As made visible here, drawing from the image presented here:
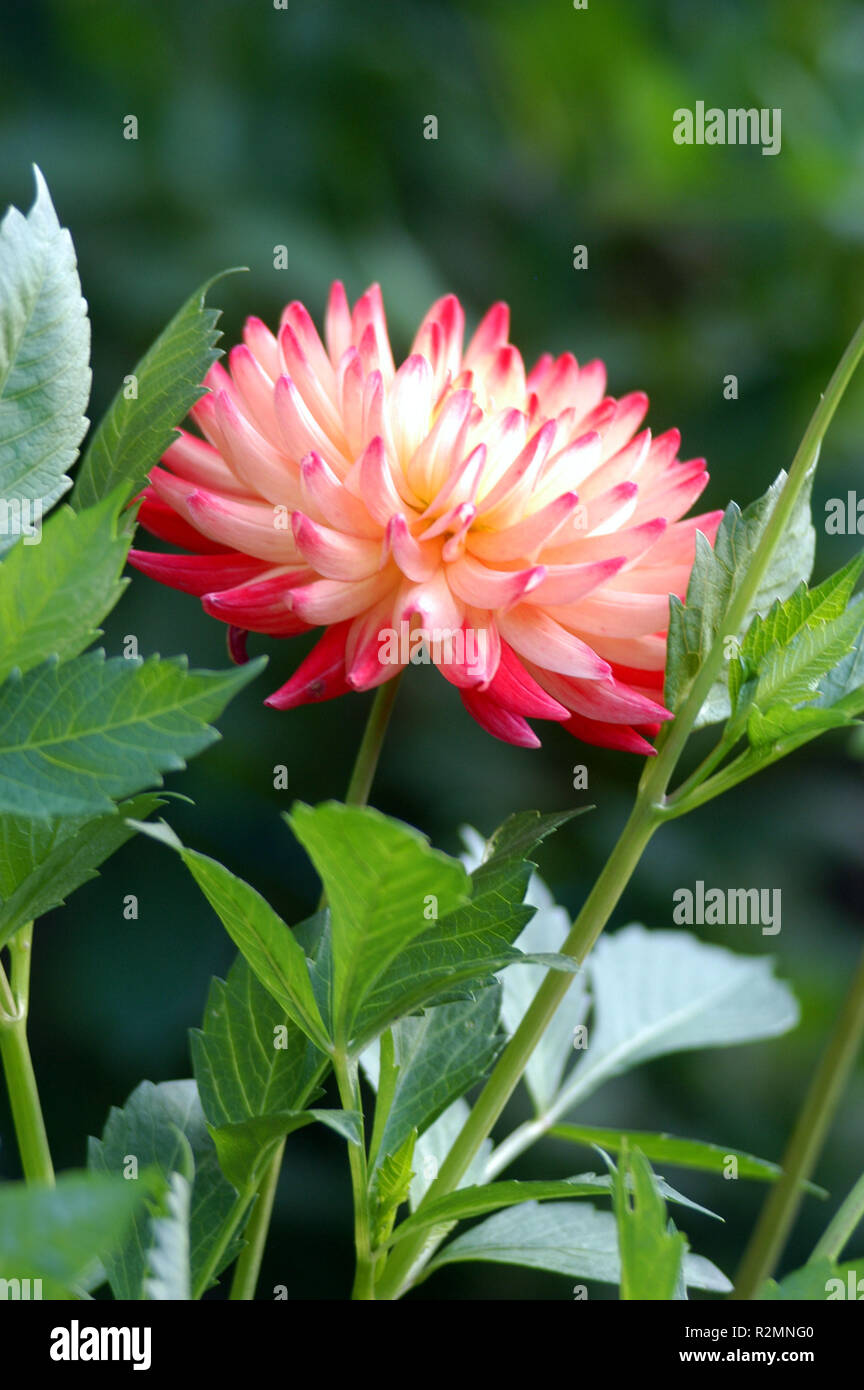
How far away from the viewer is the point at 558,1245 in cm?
36

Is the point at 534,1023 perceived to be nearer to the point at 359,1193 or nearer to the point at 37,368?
the point at 359,1193

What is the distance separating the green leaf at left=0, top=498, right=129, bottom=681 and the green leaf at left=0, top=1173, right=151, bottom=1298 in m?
0.11

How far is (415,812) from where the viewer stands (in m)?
1.19

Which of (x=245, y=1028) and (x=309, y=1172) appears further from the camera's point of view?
(x=309, y=1172)

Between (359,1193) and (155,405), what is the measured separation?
19cm

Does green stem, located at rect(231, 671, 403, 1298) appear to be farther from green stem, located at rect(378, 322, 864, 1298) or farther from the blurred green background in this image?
the blurred green background

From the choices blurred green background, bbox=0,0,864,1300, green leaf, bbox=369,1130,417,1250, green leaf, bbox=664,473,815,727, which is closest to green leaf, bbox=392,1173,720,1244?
green leaf, bbox=369,1130,417,1250

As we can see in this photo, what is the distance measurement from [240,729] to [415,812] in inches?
6.3

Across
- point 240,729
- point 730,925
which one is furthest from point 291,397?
point 730,925

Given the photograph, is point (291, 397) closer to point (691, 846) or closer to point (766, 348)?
point (691, 846)

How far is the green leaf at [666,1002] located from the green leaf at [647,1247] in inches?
8.4

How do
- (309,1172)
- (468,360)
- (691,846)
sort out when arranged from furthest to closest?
(691,846)
(309,1172)
(468,360)
